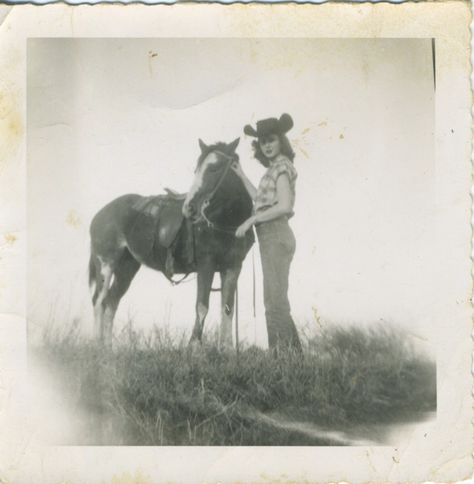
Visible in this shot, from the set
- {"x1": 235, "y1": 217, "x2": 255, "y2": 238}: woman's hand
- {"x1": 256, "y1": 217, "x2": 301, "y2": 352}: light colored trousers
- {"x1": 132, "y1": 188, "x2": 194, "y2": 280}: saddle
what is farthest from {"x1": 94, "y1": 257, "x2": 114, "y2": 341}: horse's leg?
{"x1": 256, "y1": 217, "x2": 301, "y2": 352}: light colored trousers

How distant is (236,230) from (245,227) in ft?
0.16

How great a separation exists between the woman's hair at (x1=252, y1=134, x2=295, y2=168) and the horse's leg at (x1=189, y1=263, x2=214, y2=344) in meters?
0.61

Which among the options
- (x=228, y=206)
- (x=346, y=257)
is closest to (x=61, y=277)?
(x=228, y=206)

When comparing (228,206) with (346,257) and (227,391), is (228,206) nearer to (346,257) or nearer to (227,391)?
(346,257)

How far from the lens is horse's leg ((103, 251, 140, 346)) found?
3.53 metres

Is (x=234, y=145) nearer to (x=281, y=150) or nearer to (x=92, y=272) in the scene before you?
(x=281, y=150)

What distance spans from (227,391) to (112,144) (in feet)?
4.63

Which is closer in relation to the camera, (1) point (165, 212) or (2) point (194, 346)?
(2) point (194, 346)

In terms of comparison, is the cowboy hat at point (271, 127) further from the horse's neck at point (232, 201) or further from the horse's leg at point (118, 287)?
the horse's leg at point (118, 287)

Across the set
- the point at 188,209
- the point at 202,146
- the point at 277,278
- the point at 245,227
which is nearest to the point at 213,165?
the point at 202,146

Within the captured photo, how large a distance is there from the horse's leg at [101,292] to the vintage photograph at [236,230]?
11mm

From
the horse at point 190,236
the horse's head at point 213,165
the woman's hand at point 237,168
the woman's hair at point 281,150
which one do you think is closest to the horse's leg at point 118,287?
the horse at point 190,236

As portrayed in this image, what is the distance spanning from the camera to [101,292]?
11.7ft

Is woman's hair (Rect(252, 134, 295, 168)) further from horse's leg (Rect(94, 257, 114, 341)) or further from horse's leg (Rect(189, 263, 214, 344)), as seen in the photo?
horse's leg (Rect(94, 257, 114, 341))
